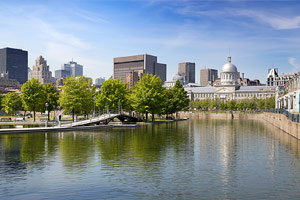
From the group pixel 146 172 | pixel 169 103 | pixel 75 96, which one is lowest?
pixel 146 172

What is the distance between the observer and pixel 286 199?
22938 millimetres

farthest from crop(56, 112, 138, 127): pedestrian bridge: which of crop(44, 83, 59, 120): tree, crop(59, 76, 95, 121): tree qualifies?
crop(44, 83, 59, 120): tree

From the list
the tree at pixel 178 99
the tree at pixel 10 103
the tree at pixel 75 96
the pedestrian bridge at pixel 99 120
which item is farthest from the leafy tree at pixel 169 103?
the tree at pixel 10 103

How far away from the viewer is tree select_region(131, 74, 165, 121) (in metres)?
102

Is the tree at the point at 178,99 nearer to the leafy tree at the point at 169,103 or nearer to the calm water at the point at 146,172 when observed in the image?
the leafy tree at the point at 169,103

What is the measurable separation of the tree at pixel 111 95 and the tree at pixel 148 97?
3329 millimetres

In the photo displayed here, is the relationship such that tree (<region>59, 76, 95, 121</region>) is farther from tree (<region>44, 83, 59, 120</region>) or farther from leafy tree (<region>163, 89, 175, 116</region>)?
leafy tree (<region>163, 89, 175, 116</region>)

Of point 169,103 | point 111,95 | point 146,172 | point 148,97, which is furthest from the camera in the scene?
point 169,103

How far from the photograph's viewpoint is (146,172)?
30.7m

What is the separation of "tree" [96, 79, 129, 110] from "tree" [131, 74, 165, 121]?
3.33 m

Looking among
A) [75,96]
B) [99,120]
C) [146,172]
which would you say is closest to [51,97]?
[75,96]

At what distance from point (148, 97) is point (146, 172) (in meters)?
72.1

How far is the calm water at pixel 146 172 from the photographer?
24.3m

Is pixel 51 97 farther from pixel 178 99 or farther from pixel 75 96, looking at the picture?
pixel 178 99
